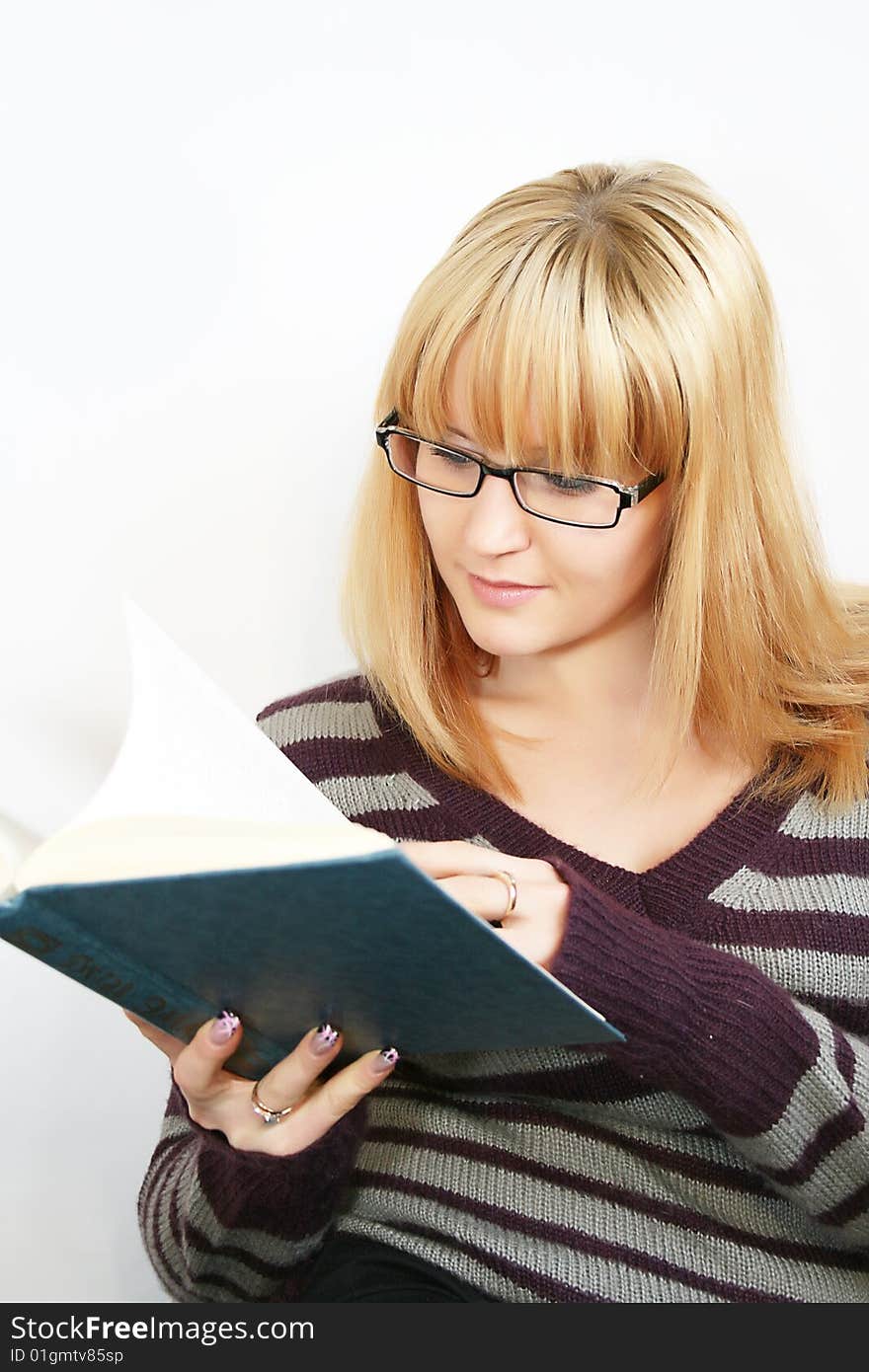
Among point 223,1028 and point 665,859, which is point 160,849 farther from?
point 665,859

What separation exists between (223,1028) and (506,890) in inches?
8.8

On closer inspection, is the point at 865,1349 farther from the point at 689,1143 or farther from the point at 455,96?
the point at 455,96

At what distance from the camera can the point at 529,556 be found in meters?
1.37

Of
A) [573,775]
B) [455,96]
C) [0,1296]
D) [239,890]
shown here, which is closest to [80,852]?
[239,890]

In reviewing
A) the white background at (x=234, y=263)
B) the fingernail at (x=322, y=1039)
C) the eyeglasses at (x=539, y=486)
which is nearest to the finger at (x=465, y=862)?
the fingernail at (x=322, y=1039)

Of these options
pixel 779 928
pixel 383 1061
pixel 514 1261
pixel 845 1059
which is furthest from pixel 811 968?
pixel 383 1061

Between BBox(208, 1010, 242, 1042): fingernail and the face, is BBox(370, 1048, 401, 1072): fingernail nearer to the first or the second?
BBox(208, 1010, 242, 1042): fingernail

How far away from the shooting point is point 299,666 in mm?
1992

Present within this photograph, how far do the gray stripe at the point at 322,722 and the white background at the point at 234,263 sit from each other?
0.34 metres

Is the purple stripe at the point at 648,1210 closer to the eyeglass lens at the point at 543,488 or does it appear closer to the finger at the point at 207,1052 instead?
the finger at the point at 207,1052

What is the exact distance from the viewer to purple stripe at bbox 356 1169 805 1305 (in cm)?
136

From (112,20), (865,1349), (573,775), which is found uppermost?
(112,20)

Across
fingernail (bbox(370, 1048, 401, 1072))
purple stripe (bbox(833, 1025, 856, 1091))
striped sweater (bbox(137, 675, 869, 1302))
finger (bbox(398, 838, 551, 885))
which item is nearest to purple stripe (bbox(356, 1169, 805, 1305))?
striped sweater (bbox(137, 675, 869, 1302))

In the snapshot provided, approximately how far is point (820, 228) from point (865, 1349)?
1.26 metres
